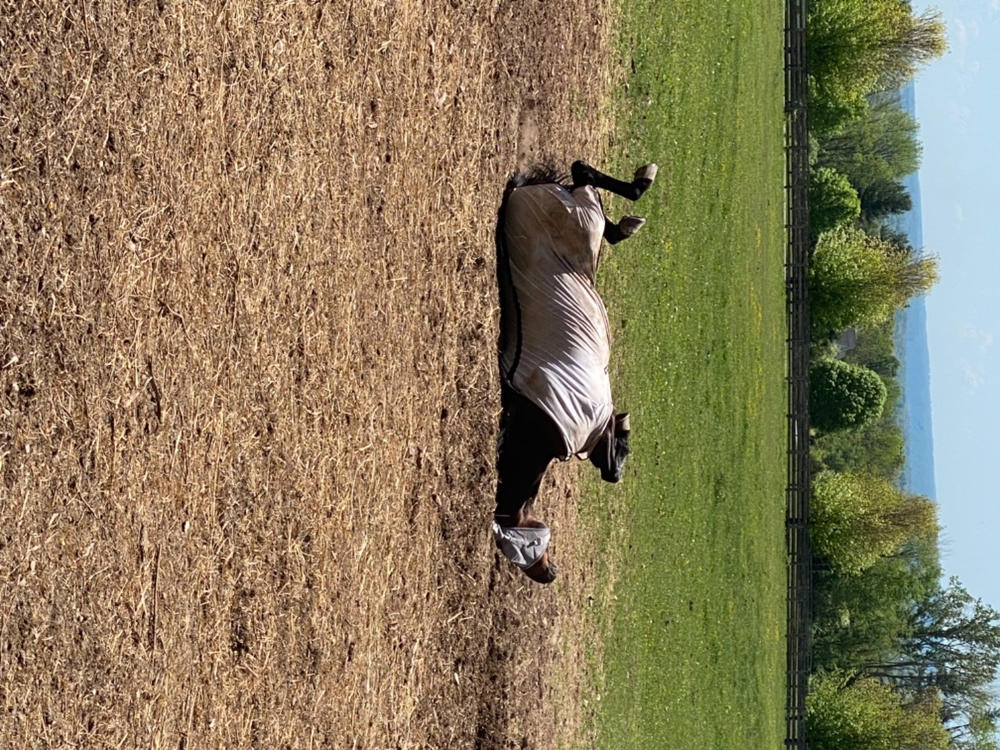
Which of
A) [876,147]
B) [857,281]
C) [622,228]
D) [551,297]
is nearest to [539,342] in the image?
[551,297]

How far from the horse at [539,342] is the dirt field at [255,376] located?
0.84 ft

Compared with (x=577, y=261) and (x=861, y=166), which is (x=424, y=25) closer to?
(x=577, y=261)

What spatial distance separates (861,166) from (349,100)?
55385mm

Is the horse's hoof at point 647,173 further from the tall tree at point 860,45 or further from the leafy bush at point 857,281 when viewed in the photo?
the tall tree at point 860,45

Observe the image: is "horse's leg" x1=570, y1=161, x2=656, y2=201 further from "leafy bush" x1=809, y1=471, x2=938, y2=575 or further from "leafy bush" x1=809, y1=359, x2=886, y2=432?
"leafy bush" x1=809, y1=359, x2=886, y2=432

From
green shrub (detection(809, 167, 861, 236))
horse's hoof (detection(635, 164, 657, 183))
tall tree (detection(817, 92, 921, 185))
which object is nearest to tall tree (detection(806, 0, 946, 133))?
green shrub (detection(809, 167, 861, 236))

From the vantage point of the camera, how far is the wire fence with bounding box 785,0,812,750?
24.5 metres

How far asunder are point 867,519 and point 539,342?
70.5ft

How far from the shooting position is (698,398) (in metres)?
17.8

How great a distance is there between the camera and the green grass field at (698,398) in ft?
46.6

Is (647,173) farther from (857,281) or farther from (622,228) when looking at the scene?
(857,281)

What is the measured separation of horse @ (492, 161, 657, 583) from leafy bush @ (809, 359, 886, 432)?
2694 cm

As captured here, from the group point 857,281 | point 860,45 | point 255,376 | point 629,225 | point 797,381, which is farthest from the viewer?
point 860,45

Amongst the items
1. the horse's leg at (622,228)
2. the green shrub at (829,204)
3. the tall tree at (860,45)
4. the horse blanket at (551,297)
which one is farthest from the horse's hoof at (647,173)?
the green shrub at (829,204)
